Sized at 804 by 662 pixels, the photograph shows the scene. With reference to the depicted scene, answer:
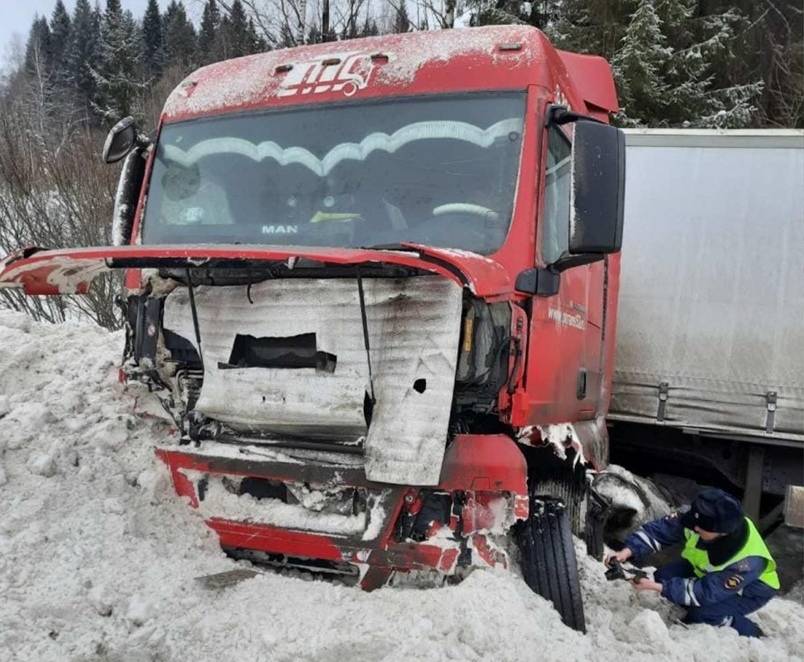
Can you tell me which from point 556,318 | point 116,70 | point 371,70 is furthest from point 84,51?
point 556,318

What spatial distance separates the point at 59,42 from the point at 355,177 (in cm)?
4908

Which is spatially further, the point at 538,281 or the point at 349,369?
the point at 538,281

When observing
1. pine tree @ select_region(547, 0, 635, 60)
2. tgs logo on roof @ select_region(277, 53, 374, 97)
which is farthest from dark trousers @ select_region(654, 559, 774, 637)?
pine tree @ select_region(547, 0, 635, 60)

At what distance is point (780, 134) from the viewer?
624 centimetres

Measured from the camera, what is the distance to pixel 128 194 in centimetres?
473

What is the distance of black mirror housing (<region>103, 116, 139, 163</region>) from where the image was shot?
467cm

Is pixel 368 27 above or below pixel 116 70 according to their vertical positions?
below

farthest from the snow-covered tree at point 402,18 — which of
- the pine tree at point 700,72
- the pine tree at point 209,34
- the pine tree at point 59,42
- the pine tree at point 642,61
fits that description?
the pine tree at point 59,42

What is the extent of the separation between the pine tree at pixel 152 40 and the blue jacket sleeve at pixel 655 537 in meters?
32.9

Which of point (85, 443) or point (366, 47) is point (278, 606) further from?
point (366, 47)

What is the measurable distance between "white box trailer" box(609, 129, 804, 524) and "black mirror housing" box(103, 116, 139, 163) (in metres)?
3.88

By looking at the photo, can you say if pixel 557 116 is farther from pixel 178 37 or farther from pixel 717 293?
pixel 178 37

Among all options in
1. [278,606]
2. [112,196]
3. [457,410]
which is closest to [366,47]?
[457,410]

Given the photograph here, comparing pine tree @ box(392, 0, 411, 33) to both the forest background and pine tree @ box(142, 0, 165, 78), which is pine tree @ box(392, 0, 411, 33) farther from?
pine tree @ box(142, 0, 165, 78)
